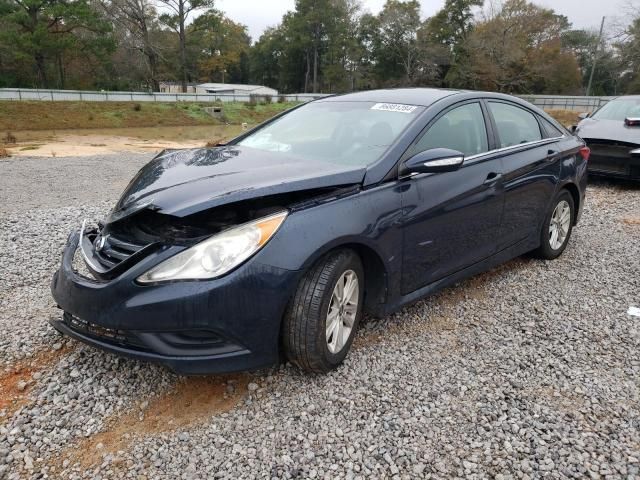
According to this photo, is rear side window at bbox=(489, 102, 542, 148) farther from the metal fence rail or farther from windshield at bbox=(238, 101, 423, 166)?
the metal fence rail

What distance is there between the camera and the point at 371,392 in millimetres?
2590

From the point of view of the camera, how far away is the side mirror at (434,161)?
2840 millimetres

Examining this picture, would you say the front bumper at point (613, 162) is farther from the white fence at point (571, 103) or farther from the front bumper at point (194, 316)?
the white fence at point (571, 103)

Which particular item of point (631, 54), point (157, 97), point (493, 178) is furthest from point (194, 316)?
point (631, 54)

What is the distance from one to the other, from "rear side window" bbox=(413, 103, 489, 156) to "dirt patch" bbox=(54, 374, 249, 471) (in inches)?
69.7

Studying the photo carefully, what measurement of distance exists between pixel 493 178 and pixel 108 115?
2738 cm

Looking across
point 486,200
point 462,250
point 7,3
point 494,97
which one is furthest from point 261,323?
point 7,3

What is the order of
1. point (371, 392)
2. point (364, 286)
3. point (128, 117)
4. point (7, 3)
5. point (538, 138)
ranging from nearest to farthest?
point (371, 392), point (364, 286), point (538, 138), point (128, 117), point (7, 3)

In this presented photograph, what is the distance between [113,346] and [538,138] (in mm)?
3730

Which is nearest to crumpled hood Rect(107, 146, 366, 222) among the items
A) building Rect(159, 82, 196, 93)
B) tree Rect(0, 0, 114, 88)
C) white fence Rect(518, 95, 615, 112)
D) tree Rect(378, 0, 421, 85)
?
tree Rect(0, 0, 114, 88)

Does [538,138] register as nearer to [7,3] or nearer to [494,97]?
[494,97]

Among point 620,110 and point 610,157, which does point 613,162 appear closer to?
point 610,157

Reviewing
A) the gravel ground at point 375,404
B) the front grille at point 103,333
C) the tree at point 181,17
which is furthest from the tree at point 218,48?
the front grille at point 103,333

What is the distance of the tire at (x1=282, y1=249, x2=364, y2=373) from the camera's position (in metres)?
2.43
